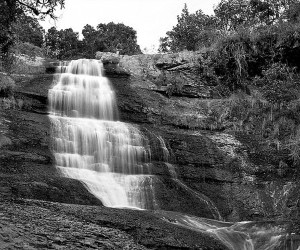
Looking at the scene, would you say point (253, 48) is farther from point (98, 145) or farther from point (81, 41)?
point (81, 41)

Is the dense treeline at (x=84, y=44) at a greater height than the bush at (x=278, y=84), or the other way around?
the dense treeline at (x=84, y=44)

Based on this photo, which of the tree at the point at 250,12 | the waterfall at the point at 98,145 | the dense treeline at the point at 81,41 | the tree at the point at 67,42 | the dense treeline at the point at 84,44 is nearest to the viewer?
the waterfall at the point at 98,145

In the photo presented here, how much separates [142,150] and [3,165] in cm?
494

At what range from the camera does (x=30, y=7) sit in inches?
367

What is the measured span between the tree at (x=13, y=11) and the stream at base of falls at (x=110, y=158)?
398 centimetres

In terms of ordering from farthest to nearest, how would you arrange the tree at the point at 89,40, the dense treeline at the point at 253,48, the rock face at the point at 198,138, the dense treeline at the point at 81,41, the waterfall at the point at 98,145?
the tree at the point at 89,40 < the dense treeline at the point at 81,41 < the dense treeline at the point at 253,48 < the rock face at the point at 198,138 < the waterfall at the point at 98,145

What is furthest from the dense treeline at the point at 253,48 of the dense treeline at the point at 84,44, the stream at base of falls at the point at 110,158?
the dense treeline at the point at 84,44

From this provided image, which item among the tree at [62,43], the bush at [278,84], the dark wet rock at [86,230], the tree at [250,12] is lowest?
the dark wet rock at [86,230]

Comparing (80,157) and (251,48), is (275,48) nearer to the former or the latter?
(251,48)

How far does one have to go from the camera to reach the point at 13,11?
937 cm

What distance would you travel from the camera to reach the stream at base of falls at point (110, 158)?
967 centimetres

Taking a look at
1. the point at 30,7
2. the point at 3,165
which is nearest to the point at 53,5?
the point at 30,7

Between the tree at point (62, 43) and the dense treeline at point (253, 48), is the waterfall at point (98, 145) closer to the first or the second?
the dense treeline at point (253, 48)

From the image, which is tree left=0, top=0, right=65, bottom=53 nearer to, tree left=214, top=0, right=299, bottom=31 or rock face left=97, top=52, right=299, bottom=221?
rock face left=97, top=52, right=299, bottom=221
